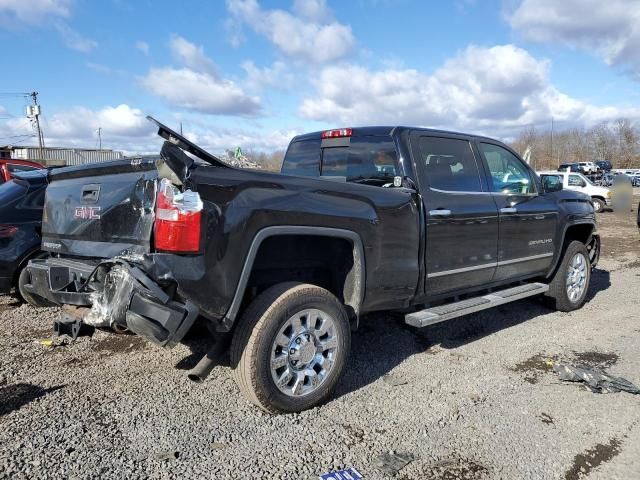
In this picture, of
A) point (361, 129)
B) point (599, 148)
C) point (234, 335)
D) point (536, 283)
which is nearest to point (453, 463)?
point (234, 335)

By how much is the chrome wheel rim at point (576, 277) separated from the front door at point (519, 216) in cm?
56

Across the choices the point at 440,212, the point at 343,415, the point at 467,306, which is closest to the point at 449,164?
the point at 440,212

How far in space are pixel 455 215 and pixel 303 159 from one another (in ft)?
5.50

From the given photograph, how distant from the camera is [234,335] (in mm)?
3211

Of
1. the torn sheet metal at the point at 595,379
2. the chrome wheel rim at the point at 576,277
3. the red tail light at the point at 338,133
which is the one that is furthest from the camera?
the chrome wheel rim at the point at 576,277

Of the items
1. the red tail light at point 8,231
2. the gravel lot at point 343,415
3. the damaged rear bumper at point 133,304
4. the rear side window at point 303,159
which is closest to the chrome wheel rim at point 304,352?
the gravel lot at point 343,415

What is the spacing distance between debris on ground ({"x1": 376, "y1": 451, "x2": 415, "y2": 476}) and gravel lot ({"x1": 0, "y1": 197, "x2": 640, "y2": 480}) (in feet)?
0.10

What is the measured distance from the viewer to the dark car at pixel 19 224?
206 inches

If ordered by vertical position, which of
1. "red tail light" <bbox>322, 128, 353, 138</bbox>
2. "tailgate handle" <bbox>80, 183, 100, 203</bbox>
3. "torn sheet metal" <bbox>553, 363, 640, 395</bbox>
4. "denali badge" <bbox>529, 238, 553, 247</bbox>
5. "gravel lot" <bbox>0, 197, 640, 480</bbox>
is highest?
"red tail light" <bbox>322, 128, 353, 138</bbox>

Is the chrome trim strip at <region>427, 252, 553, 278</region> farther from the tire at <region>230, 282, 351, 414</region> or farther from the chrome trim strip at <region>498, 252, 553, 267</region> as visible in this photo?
the tire at <region>230, 282, 351, 414</region>

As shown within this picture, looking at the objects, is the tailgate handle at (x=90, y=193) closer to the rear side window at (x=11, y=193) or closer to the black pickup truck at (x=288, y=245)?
the black pickup truck at (x=288, y=245)

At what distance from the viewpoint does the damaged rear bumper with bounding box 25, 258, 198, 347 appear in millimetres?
2764

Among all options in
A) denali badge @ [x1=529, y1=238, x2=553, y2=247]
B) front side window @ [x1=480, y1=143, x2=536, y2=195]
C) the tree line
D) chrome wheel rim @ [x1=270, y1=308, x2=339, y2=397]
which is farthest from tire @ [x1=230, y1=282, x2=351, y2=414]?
the tree line

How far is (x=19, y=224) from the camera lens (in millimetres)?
5375
